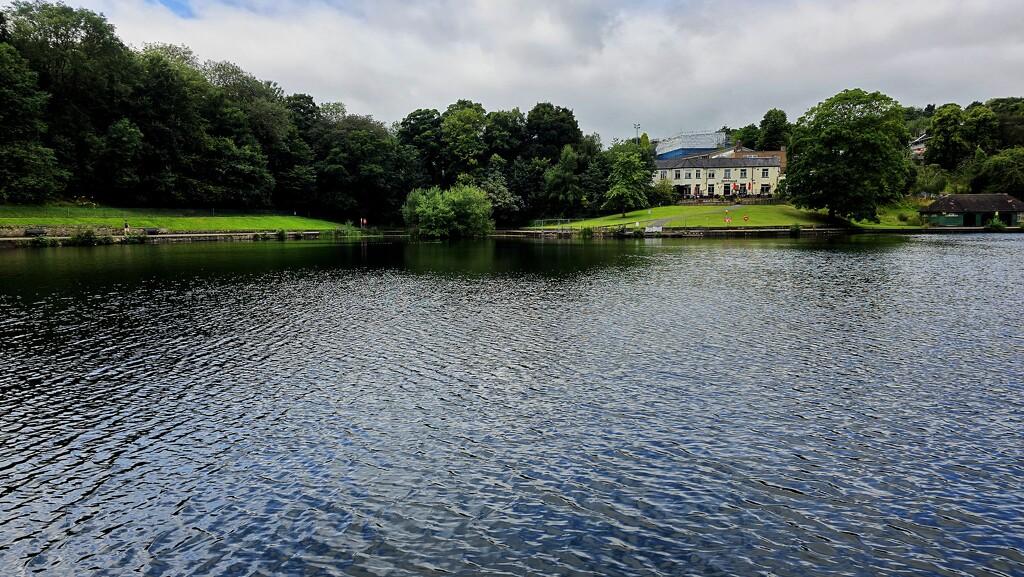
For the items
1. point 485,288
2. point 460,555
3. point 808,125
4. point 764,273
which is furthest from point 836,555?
point 808,125

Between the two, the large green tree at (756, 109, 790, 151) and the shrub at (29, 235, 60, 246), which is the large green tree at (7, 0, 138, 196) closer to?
the shrub at (29, 235, 60, 246)

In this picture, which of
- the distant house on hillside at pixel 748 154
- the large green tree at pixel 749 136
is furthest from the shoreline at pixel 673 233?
the large green tree at pixel 749 136

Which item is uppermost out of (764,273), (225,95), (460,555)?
(225,95)

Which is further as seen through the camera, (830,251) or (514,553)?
(830,251)

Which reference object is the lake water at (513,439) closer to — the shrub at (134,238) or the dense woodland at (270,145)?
the shrub at (134,238)

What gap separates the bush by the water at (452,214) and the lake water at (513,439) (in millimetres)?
62449

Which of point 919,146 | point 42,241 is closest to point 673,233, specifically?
point 42,241

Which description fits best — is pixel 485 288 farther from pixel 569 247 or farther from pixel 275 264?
pixel 569 247

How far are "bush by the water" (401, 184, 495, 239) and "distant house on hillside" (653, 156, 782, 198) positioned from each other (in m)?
47.2

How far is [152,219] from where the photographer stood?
268 feet

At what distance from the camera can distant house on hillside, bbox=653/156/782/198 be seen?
11775 centimetres

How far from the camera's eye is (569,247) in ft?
228

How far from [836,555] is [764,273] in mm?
35319

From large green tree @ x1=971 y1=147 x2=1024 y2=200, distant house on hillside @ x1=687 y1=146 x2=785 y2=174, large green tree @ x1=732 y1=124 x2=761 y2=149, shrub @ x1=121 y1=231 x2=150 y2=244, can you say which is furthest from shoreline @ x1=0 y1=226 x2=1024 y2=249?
large green tree @ x1=732 y1=124 x2=761 y2=149
